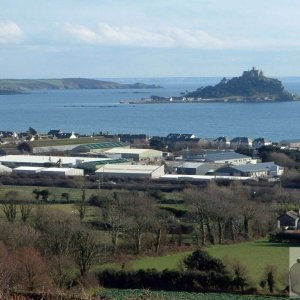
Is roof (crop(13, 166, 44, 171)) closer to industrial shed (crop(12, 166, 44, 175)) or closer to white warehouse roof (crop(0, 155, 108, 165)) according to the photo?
industrial shed (crop(12, 166, 44, 175))

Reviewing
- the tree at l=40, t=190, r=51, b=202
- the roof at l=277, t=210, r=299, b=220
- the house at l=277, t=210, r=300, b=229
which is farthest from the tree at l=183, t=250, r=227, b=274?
the tree at l=40, t=190, r=51, b=202

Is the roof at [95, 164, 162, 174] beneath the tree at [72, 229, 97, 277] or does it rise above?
beneath

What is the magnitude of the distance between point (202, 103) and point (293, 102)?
6183 mm

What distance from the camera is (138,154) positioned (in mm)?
19734

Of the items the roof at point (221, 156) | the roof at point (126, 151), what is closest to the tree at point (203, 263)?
the roof at point (221, 156)

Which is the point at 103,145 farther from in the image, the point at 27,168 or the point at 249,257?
the point at 249,257

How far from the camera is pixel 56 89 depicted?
10494 cm

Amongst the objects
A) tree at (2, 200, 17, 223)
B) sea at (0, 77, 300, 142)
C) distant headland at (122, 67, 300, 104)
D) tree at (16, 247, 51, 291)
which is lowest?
sea at (0, 77, 300, 142)

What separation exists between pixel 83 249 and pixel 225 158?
11036 millimetres

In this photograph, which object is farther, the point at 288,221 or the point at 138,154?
the point at 138,154

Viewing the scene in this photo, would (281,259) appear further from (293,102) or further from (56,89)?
(56,89)

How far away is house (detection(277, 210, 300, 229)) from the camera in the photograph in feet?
34.0

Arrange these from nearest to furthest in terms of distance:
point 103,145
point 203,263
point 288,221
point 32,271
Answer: point 32,271
point 203,263
point 288,221
point 103,145

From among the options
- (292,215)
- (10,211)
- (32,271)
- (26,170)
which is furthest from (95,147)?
(32,271)
